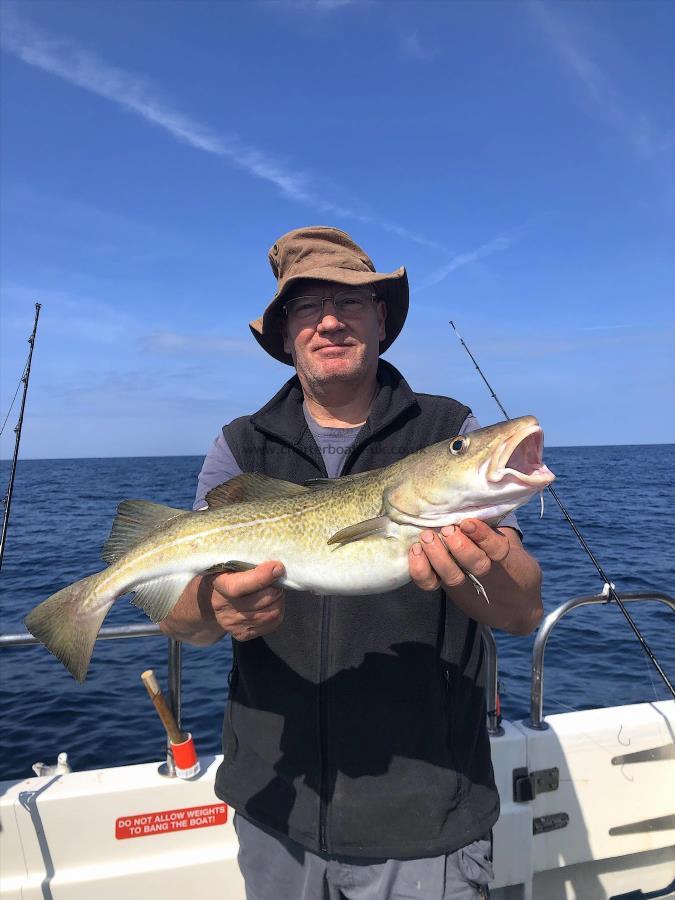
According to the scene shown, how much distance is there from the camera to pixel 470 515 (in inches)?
109

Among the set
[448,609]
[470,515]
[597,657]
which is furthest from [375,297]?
[597,657]

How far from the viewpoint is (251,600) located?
9.06ft

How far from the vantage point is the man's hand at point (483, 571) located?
2576 millimetres

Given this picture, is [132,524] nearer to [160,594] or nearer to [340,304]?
[160,594]

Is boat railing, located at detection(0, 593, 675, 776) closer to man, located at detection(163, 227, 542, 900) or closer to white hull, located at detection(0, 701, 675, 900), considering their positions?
white hull, located at detection(0, 701, 675, 900)

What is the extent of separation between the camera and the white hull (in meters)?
3.79

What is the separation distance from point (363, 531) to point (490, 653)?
5.71 ft

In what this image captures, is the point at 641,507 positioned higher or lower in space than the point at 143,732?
higher

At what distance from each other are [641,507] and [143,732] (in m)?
29.4

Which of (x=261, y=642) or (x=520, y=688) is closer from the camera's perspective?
(x=261, y=642)

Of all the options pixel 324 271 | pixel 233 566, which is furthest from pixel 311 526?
pixel 324 271

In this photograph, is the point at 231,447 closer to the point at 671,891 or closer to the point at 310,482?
the point at 310,482

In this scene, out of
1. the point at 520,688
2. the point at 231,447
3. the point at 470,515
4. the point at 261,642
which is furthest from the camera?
the point at 520,688

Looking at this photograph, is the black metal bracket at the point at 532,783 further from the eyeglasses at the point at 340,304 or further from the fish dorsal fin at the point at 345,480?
the eyeglasses at the point at 340,304
